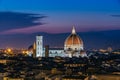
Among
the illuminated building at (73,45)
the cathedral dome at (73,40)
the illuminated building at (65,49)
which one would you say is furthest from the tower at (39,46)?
the cathedral dome at (73,40)

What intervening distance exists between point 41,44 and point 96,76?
6808 cm

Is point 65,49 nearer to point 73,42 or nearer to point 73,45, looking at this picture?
point 73,45

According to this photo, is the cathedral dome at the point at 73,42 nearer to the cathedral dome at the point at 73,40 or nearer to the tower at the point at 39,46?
the cathedral dome at the point at 73,40

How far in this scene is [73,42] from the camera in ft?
391

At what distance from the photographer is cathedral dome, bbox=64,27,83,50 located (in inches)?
4688

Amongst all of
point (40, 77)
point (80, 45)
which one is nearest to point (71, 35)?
point (80, 45)

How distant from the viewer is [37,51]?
11881cm

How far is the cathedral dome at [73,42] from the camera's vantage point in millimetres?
119062

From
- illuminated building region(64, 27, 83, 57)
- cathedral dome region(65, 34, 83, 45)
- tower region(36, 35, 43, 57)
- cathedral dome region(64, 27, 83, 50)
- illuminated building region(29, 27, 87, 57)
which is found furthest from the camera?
cathedral dome region(65, 34, 83, 45)

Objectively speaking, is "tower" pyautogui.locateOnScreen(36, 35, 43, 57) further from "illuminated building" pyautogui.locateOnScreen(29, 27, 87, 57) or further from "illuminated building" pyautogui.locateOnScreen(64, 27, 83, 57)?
"illuminated building" pyautogui.locateOnScreen(64, 27, 83, 57)

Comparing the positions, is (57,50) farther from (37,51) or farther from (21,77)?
(21,77)

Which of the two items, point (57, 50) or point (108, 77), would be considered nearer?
point (108, 77)

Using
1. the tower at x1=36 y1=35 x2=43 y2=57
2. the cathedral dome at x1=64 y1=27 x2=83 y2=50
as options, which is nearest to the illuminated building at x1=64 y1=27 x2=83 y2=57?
the cathedral dome at x1=64 y1=27 x2=83 y2=50

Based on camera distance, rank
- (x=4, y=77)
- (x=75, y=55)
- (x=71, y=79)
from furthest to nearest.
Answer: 1. (x=75, y=55)
2. (x=4, y=77)
3. (x=71, y=79)
